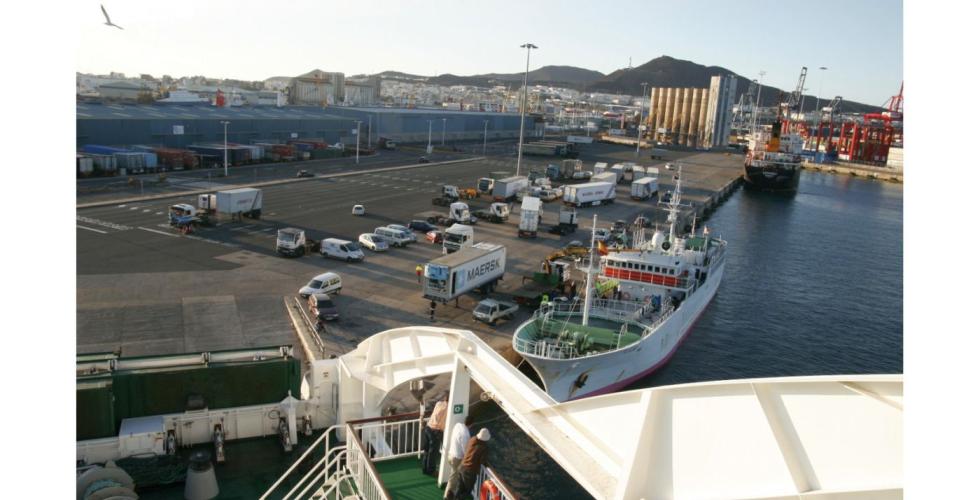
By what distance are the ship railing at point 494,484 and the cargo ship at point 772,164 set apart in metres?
95.3

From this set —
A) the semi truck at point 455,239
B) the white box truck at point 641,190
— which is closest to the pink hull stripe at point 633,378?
the semi truck at point 455,239

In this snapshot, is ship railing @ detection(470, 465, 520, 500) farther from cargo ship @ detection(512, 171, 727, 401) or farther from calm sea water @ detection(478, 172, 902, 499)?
cargo ship @ detection(512, 171, 727, 401)

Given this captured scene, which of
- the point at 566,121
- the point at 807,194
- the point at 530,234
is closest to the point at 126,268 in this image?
the point at 530,234

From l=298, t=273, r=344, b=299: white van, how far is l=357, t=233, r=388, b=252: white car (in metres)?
9.11

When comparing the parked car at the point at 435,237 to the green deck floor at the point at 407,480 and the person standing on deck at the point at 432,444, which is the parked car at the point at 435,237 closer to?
the green deck floor at the point at 407,480

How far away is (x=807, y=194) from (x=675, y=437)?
10227cm

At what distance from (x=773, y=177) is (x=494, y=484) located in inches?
3792

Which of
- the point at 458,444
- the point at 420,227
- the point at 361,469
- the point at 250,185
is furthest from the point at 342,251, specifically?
the point at 458,444

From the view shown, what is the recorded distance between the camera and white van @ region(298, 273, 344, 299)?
29375 mm

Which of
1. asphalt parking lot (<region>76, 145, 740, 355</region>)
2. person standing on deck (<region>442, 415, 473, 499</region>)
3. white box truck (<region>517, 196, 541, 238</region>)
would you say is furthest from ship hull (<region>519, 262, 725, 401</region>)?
white box truck (<region>517, 196, 541, 238</region>)

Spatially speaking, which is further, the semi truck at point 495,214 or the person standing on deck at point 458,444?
the semi truck at point 495,214

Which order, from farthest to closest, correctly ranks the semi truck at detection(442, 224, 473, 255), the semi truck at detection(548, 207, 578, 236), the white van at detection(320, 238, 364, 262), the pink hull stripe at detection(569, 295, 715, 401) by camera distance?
the semi truck at detection(548, 207, 578, 236) → the semi truck at detection(442, 224, 473, 255) → the white van at detection(320, 238, 364, 262) → the pink hull stripe at detection(569, 295, 715, 401)

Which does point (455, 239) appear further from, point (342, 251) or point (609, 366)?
point (609, 366)

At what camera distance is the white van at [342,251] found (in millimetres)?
36406
